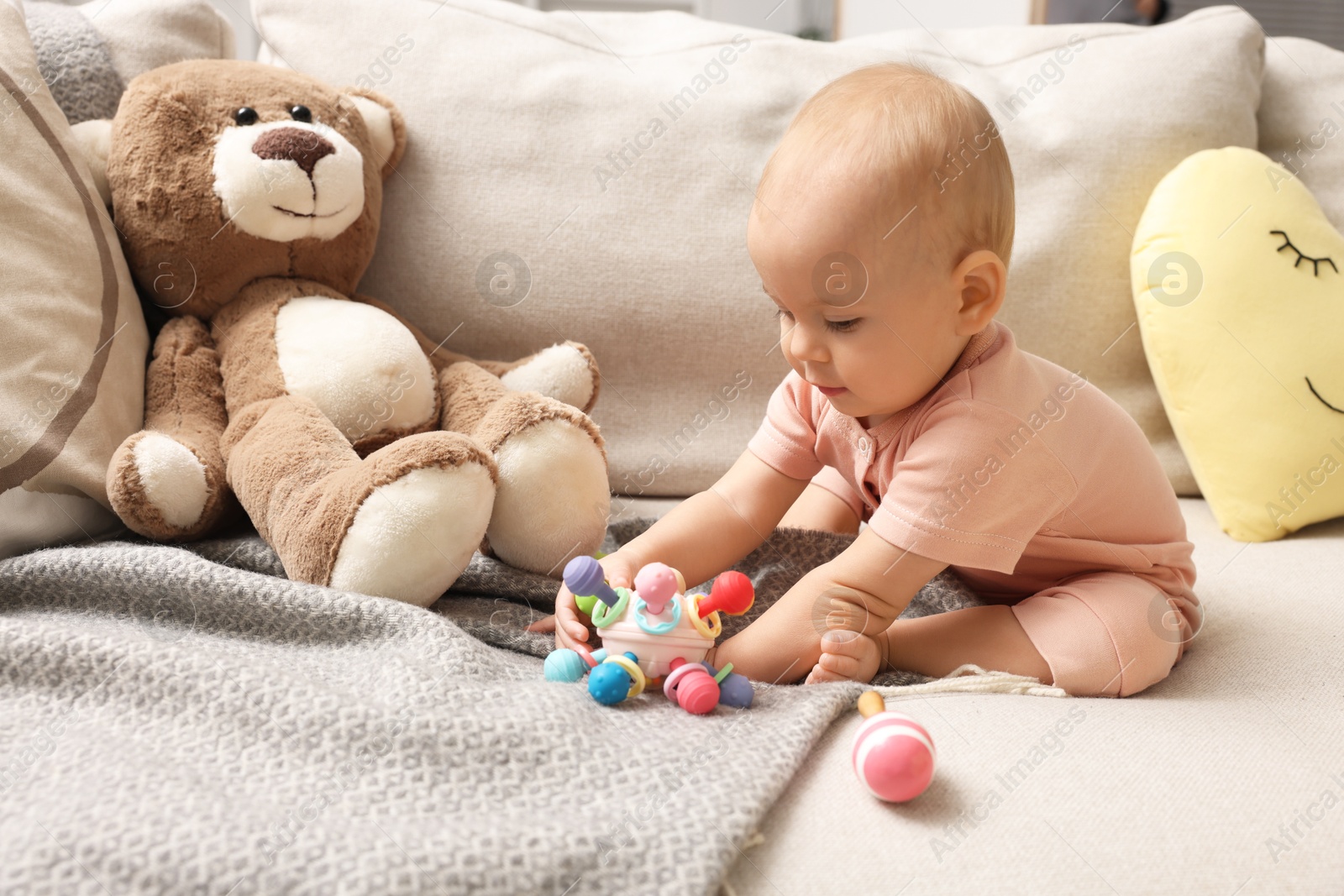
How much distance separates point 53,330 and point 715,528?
1.93 feet

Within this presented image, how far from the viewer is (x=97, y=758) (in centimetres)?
53

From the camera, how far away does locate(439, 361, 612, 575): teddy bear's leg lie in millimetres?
840

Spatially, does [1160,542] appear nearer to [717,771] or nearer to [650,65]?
[717,771]

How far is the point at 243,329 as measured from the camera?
0.94 metres

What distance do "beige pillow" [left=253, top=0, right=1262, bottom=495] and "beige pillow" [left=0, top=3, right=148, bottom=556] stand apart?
0.29m

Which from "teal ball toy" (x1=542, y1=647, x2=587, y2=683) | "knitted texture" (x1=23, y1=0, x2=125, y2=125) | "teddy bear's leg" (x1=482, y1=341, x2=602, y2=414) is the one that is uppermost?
→ "knitted texture" (x1=23, y1=0, x2=125, y2=125)

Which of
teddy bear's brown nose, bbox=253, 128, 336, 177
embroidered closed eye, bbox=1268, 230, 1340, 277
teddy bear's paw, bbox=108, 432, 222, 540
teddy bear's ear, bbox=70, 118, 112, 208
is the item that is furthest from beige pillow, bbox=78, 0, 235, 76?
embroidered closed eye, bbox=1268, 230, 1340, 277

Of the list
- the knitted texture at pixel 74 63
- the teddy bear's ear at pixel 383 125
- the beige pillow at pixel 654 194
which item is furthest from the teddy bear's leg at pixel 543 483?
the knitted texture at pixel 74 63

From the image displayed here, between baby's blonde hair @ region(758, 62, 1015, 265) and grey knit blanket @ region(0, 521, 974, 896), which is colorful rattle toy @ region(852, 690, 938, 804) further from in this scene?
baby's blonde hair @ region(758, 62, 1015, 265)

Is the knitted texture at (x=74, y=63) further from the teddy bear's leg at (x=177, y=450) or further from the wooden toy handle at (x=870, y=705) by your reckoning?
the wooden toy handle at (x=870, y=705)

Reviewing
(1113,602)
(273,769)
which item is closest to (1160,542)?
(1113,602)

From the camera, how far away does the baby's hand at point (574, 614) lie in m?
0.72

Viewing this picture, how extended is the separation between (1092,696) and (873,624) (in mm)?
181

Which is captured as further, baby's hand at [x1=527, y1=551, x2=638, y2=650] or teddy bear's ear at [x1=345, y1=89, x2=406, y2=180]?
teddy bear's ear at [x1=345, y1=89, x2=406, y2=180]
